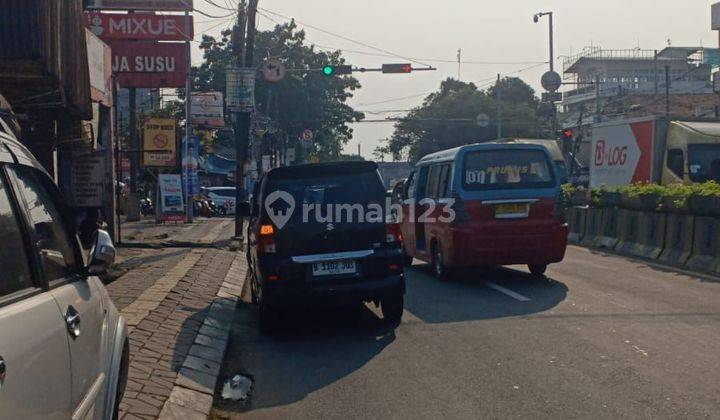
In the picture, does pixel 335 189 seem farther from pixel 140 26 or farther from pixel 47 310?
pixel 140 26

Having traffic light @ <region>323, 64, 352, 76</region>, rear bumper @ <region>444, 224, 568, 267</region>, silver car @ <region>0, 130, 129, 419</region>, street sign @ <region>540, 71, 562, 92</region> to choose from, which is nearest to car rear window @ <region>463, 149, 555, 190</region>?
rear bumper @ <region>444, 224, 568, 267</region>

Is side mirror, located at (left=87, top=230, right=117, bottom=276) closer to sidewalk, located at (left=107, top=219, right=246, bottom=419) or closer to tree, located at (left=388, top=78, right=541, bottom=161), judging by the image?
sidewalk, located at (left=107, top=219, right=246, bottom=419)

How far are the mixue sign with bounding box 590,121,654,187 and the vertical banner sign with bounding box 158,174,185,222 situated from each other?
49.2ft

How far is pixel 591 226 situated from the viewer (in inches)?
746

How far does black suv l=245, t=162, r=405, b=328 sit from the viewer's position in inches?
353

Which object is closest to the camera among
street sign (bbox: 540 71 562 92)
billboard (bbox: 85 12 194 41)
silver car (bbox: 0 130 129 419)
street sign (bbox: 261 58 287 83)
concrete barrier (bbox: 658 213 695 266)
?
silver car (bbox: 0 130 129 419)

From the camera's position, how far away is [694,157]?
2202cm

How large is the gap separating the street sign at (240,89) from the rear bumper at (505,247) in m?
11.8

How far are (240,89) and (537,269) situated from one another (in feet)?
39.3

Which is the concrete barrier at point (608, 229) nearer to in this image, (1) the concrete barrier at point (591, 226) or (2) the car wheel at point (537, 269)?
(1) the concrete barrier at point (591, 226)

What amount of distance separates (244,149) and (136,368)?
16.4 m

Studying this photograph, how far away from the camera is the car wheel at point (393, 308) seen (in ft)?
30.7

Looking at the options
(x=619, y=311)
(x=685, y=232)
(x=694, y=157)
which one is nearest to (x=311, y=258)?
(x=619, y=311)

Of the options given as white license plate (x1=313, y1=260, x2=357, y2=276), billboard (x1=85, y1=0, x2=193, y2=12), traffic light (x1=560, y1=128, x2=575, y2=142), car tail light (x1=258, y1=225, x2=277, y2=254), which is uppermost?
billboard (x1=85, y1=0, x2=193, y2=12)
